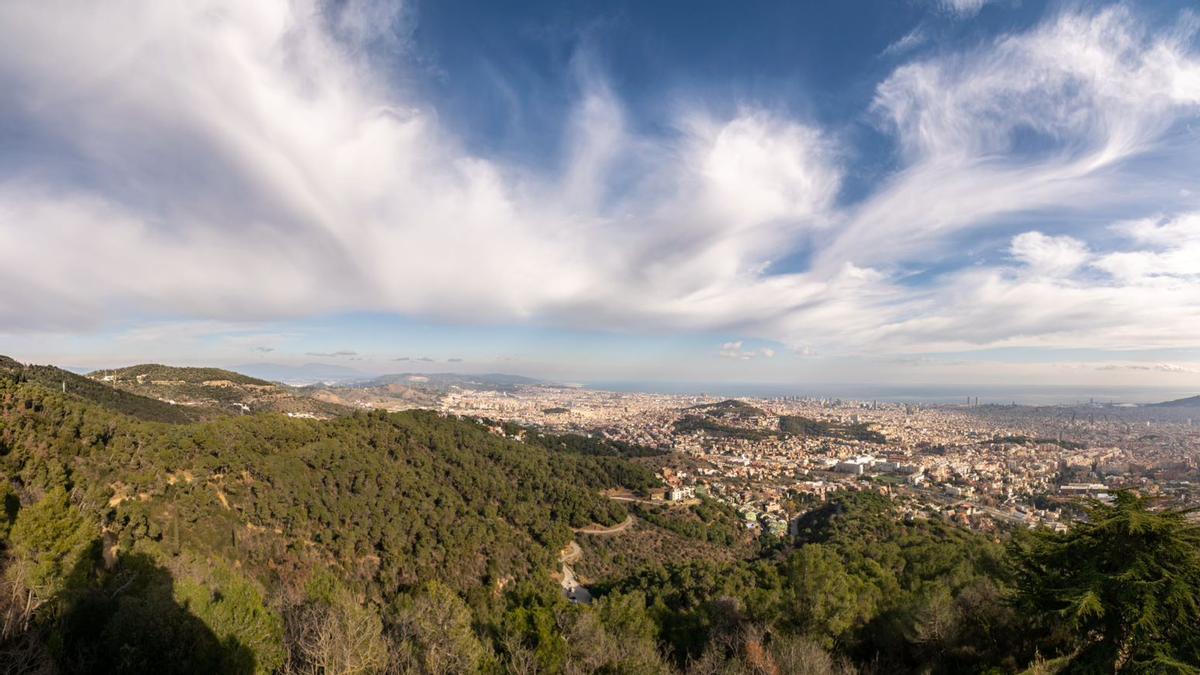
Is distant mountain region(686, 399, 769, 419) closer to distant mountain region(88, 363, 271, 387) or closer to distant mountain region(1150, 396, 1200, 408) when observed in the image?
distant mountain region(88, 363, 271, 387)

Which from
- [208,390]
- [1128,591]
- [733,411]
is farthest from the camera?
[733,411]

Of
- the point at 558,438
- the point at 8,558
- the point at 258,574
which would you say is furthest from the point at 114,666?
Answer: the point at 558,438

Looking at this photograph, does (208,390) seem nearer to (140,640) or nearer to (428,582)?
(428,582)

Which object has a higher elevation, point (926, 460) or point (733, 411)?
point (733, 411)

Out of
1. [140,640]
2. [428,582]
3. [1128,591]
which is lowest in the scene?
[428,582]

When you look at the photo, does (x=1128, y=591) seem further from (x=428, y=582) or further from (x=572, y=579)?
(x=572, y=579)

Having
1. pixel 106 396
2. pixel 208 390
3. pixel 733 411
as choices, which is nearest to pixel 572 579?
pixel 106 396

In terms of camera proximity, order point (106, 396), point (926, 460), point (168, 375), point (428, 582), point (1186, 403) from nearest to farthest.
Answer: point (428, 582) < point (106, 396) < point (168, 375) < point (926, 460) < point (1186, 403)

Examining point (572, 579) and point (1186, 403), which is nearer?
point (572, 579)
